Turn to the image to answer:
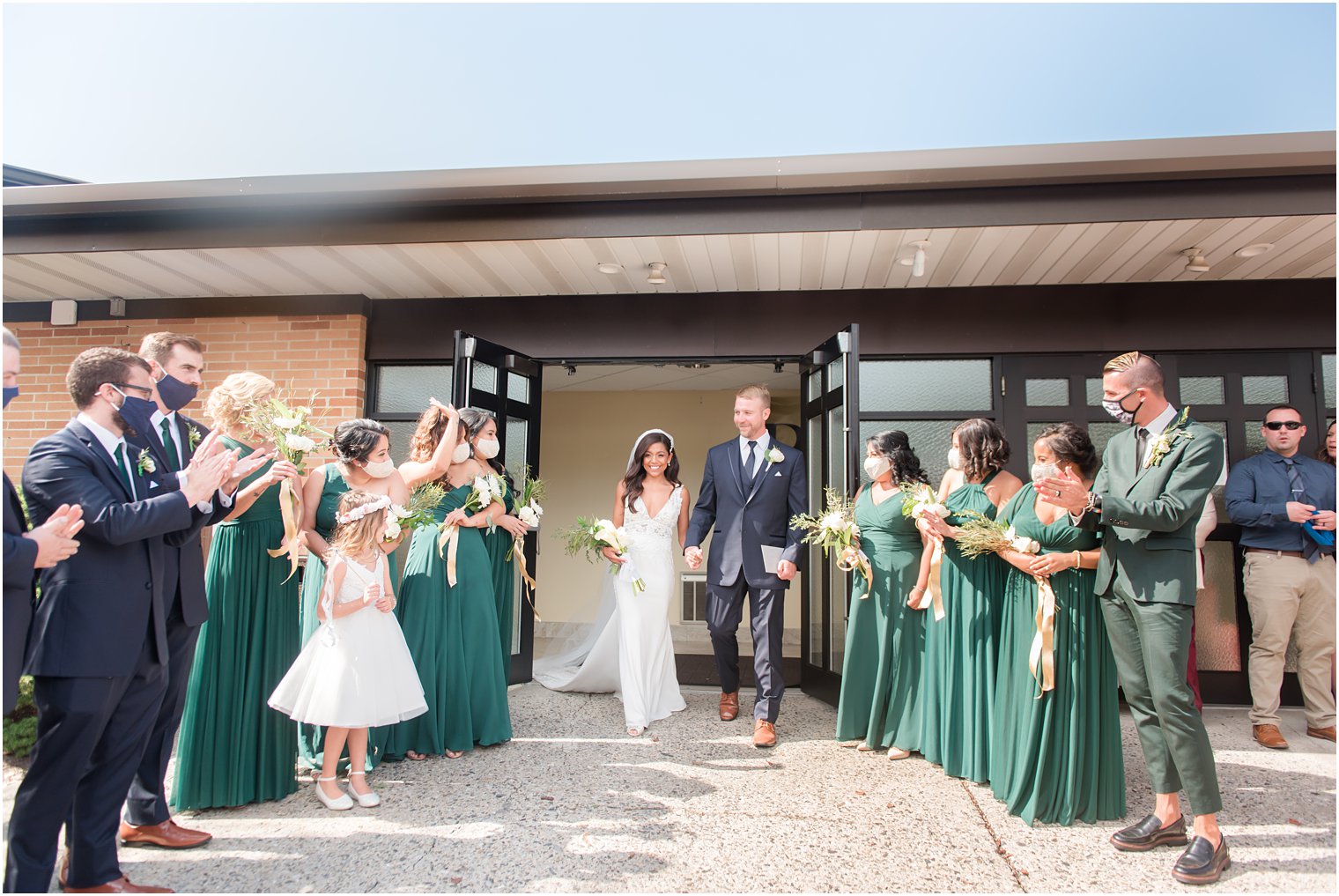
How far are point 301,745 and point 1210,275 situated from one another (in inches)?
265

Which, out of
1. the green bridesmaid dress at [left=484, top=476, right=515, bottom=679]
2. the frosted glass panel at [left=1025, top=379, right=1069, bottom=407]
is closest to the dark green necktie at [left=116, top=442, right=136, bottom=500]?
the green bridesmaid dress at [left=484, top=476, right=515, bottom=679]

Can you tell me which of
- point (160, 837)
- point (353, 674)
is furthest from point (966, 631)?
point (160, 837)

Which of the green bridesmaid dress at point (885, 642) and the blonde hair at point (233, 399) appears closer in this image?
the blonde hair at point (233, 399)

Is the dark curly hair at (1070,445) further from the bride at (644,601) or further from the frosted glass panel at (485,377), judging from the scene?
the frosted glass panel at (485,377)

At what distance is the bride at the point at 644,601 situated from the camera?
533 centimetres

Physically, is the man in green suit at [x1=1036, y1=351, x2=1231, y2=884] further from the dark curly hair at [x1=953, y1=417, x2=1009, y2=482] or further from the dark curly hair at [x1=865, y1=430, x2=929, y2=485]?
the dark curly hair at [x1=865, y1=430, x2=929, y2=485]

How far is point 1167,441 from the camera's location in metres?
3.31

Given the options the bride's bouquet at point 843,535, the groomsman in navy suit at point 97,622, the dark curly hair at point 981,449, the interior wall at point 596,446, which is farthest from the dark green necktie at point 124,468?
the interior wall at point 596,446

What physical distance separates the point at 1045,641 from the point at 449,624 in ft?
10.3

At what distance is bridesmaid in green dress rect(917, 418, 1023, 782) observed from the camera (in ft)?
13.5

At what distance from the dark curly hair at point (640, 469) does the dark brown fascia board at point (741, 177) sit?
172 cm

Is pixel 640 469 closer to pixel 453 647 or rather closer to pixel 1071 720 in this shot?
pixel 453 647

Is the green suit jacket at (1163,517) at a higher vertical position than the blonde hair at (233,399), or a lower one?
lower

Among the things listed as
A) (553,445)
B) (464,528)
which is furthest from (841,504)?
(553,445)
